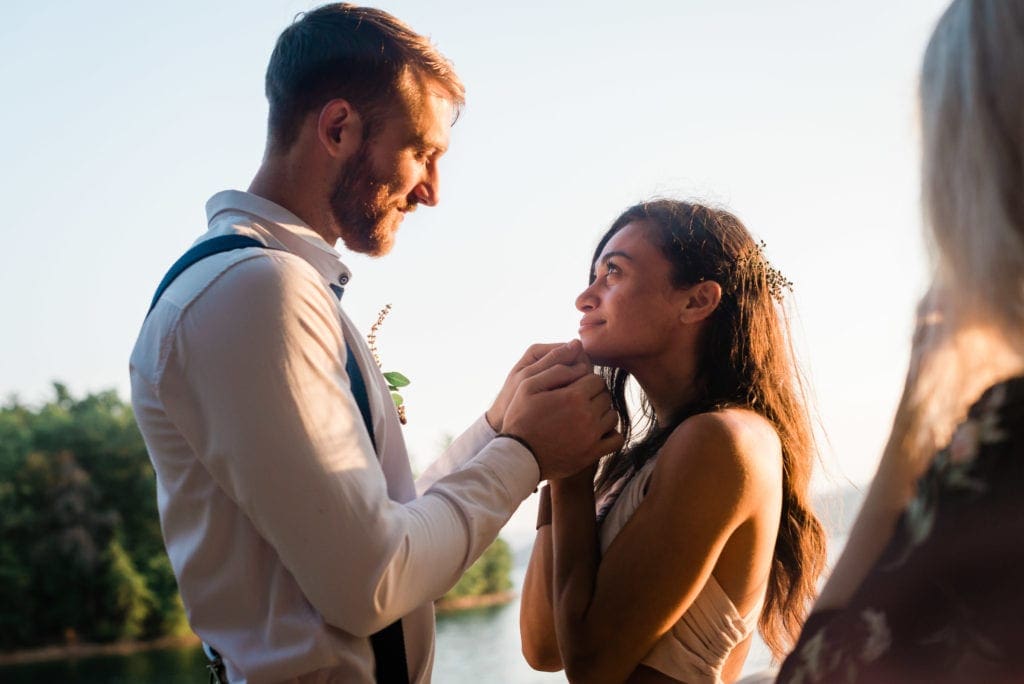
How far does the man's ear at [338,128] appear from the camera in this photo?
2.30m

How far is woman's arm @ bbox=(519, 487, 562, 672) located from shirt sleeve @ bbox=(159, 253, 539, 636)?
0.93 meters

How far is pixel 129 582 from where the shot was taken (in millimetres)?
33219

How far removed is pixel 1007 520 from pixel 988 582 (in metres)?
0.08

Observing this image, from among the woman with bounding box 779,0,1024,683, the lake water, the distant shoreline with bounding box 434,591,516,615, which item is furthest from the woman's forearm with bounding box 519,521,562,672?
the distant shoreline with bounding box 434,591,516,615

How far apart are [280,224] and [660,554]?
1.10 m

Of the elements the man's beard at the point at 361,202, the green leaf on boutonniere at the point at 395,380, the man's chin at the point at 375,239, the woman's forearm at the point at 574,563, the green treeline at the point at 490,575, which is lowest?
the green treeline at the point at 490,575

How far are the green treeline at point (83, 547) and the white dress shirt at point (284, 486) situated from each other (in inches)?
1302

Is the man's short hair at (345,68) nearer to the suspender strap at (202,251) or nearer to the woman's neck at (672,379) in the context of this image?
the suspender strap at (202,251)

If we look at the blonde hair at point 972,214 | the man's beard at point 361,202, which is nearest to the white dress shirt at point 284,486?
the man's beard at point 361,202

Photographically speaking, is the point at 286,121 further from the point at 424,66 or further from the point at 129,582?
the point at 129,582

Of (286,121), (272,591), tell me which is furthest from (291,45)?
(272,591)

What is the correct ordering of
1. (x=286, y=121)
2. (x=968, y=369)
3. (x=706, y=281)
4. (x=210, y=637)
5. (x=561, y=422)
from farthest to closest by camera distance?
(x=706, y=281) → (x=286, y=121) → (x=561, y=422) → (x=210, y=637) → (x=968, y=369)

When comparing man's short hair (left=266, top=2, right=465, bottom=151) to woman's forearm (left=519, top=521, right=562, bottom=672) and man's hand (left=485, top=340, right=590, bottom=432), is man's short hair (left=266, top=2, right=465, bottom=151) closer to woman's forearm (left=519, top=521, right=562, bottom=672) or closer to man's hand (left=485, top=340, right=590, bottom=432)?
man's hand (left=485, top=340, right=590, bottom=432)

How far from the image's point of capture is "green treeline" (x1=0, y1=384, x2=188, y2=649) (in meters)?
33.5
